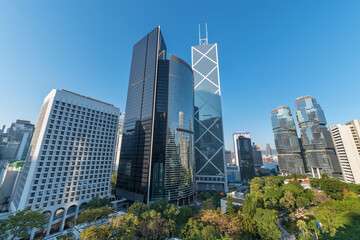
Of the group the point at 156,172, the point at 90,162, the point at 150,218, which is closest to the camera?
the point at 150,218

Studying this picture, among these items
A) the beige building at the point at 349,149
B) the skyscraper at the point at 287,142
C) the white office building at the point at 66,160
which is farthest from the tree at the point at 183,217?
the skyscraper at the point at 287,142

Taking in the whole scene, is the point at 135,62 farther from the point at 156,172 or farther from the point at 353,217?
the point at 353,217

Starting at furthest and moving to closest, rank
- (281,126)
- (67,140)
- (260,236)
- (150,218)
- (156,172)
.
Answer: (281,126)
(156,172)
(67,140)
(150,218)
(260,236)

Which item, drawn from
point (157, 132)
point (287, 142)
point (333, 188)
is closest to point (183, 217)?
point (157, 132)

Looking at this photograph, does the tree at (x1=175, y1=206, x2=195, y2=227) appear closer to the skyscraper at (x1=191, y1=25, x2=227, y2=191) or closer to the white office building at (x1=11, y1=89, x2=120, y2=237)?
the white office building at (x1=11, y1=89, x2=120, y2=237)

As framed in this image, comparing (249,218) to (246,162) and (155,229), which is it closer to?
(155,229)

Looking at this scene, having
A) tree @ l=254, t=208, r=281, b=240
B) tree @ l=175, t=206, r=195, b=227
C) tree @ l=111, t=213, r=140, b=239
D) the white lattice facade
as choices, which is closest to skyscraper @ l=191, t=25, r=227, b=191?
the white lattice facade

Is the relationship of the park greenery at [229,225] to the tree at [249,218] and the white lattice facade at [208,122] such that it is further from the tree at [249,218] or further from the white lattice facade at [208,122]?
the white lattice facade at [208,122]

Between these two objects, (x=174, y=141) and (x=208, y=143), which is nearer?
(x=174, y=141)

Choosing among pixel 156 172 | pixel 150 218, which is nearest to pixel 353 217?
pixel 150 218
